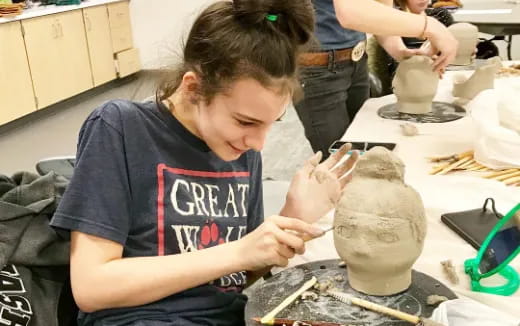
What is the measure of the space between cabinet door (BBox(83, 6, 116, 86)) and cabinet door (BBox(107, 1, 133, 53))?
7 centimetres

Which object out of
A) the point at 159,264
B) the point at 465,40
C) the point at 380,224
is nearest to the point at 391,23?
the point at 465,40

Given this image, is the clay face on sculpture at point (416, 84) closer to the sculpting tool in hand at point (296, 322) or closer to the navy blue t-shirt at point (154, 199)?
the navy blue t-shirt at point (154, 199)

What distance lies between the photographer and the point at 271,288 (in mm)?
813

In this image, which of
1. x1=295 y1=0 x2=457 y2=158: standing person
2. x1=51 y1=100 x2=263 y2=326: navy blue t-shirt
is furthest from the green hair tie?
x1=295 y1=0 x2=457 y2=158: standing person

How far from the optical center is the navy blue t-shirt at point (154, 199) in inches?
31.0

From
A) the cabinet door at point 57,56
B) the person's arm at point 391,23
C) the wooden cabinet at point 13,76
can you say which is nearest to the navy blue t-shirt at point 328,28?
the person's arm at point 391,23

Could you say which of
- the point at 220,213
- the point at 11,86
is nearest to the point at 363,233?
the point at 220,213

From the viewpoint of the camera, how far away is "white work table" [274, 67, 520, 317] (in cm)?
89

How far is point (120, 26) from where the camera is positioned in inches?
196

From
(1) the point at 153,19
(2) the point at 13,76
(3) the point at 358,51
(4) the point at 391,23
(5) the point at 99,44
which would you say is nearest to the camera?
(4) the point at 391,23

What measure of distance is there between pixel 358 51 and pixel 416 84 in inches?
8.4

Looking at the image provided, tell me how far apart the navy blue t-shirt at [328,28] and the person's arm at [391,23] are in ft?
0.45

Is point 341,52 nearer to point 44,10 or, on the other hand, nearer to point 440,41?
point 440,41

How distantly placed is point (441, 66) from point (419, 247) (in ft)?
2.79
